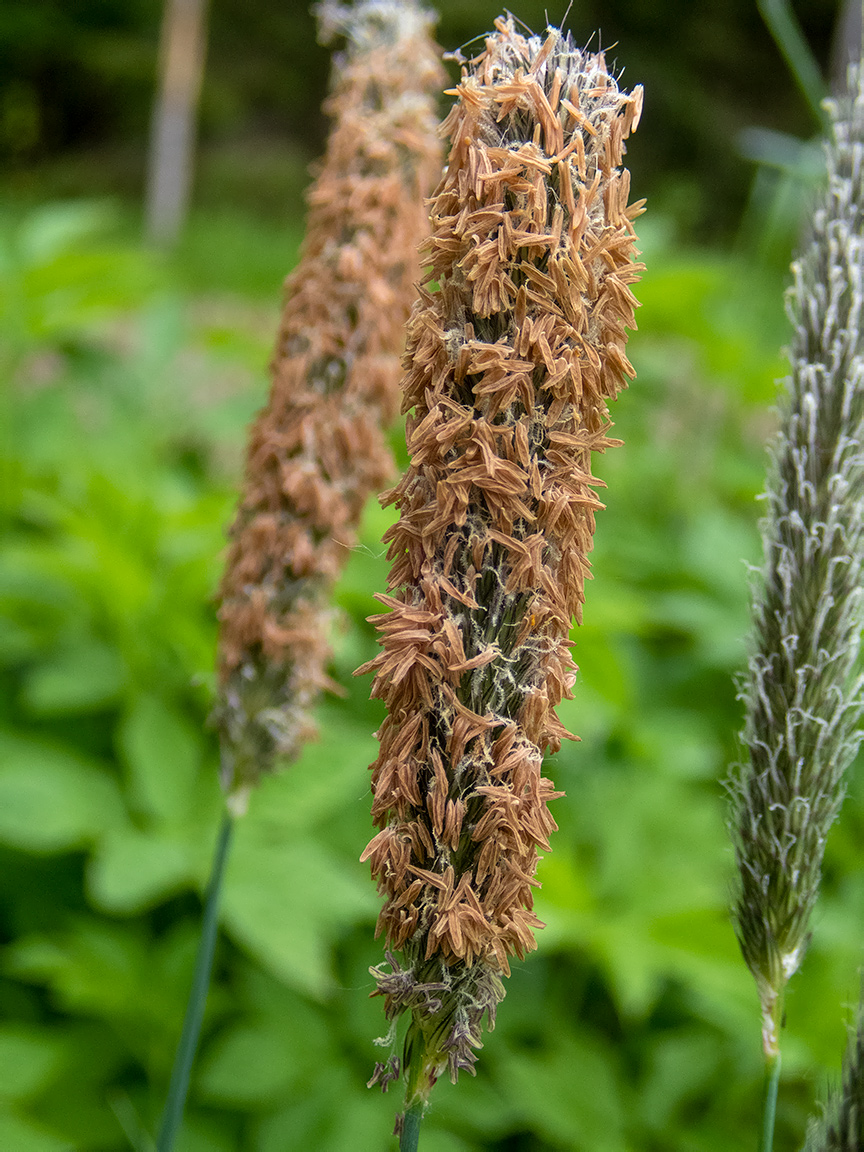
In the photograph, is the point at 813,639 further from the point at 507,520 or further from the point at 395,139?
the point at 395,139

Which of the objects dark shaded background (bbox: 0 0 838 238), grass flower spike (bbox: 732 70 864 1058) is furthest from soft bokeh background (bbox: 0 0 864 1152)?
dark shaded background (bbox: 0 0 838 238)

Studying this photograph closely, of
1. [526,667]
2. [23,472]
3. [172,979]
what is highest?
[526,667]

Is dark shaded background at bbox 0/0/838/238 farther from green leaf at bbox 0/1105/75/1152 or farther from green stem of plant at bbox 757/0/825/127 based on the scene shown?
green leaf at bbox 0/1105/75/1152

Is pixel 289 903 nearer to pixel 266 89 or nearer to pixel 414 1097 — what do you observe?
pixel 414 1097

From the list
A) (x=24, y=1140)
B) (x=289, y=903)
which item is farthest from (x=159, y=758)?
(x=24, y=1140)

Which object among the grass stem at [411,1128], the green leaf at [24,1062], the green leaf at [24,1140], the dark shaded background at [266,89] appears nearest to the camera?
the grass stem at [411,1128]

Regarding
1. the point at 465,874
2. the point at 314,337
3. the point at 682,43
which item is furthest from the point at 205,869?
the point at 682,43

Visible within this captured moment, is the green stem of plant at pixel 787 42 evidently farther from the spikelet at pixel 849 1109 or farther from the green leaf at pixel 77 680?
the green leaf at pixel 77 680

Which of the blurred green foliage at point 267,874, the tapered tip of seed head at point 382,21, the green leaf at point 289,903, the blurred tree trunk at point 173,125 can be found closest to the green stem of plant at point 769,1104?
the blurred green foliage at point 267,874
